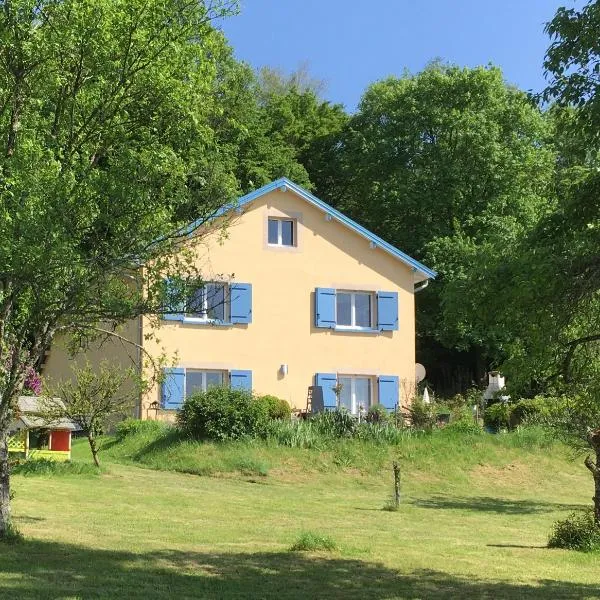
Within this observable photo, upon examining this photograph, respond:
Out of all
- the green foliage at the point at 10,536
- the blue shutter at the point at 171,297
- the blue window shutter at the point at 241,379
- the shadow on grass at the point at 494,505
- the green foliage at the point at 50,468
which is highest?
the blue shutter at the point at 171,297

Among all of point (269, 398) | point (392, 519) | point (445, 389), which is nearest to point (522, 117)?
point (445, 389)

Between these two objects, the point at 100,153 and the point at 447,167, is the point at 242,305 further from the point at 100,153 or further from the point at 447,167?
the point at 100,153

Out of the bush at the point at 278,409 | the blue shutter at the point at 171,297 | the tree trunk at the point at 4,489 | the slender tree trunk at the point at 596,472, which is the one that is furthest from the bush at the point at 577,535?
the bush at the point at 278,409

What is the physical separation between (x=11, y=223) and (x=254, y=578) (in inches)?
170

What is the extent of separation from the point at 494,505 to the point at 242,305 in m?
11.3

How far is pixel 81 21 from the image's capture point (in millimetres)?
9969

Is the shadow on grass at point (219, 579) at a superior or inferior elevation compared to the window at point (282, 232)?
inferior

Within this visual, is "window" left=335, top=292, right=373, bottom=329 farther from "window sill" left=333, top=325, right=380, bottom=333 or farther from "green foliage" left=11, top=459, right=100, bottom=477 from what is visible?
"green foliage" left=11, top=459, right=100, bottom=477

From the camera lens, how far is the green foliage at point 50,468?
57.8ft

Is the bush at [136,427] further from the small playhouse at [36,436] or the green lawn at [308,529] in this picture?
the small playhouse at [36,436]

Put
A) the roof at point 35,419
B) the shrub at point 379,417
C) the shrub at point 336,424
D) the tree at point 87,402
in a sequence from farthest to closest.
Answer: the shrub at point 379,417 < the shrub at point 336,424 < the roof at point 35,419 < the tree at point 87,402

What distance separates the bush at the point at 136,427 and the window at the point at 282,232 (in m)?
7.37

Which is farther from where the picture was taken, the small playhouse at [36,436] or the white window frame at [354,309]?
the white window frame at [354,309]

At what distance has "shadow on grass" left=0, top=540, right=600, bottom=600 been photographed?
879cm
